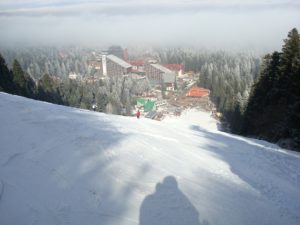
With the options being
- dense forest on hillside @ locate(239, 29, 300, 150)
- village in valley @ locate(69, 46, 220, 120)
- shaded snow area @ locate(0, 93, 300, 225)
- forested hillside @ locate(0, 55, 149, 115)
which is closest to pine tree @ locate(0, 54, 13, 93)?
forested hillside @ locate(0, 55, 149, 115)

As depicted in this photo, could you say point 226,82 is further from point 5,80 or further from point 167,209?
point 167,209

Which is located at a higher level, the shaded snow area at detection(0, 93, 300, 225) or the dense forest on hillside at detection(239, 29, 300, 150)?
the shaded snow area at detection(0, 93, 300, 225)

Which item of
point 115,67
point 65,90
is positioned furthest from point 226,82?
point 115,67

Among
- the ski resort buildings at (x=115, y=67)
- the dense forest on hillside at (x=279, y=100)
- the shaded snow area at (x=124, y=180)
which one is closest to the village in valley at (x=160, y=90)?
the ski resort buildings at (x=115, y=67)

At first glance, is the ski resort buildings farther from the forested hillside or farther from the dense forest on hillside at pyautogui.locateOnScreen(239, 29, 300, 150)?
the dense forest on hillside at pyautogui.locateOnScreen(239, 29, 300, 150)

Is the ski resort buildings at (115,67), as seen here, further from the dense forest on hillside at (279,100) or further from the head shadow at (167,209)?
the head shadow at (167,209)

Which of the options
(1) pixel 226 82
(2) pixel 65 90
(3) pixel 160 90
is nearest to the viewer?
(2) pixel 65 90

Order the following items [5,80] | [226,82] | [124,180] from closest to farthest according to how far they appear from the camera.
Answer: [124,180]
[5,80]
[226,82]
